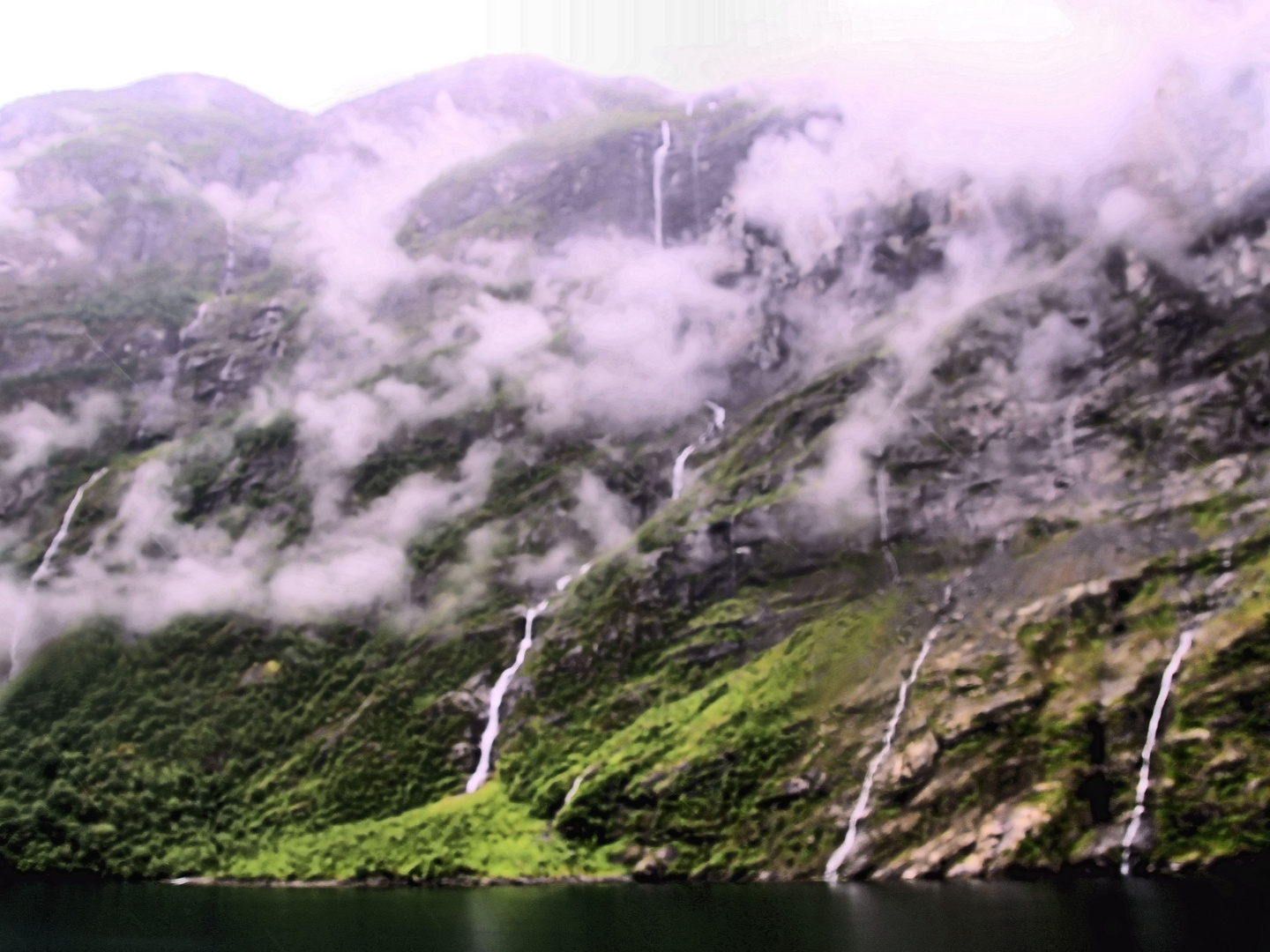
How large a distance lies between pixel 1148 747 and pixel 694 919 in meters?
59.1

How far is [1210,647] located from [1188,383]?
51.5 metres

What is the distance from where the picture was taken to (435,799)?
153625 millimetres

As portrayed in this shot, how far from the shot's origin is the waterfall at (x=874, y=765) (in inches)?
4675

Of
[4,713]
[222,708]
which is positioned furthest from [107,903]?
[4,713]

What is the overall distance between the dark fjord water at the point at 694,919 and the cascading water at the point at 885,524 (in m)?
56.9

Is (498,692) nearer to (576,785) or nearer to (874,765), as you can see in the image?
(576,785)

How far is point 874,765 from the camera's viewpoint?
12625 cm

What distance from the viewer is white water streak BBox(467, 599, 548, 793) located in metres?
156

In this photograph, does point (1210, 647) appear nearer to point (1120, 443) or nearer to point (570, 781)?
point (1120, 443)

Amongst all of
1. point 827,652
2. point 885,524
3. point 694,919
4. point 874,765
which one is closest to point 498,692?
point 827,652

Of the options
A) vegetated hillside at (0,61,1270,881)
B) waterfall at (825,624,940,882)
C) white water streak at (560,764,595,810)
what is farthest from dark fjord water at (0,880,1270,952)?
white water streak at (560,764,595,810)

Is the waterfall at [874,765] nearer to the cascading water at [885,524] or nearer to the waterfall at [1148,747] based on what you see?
the cascading water at [885,524]

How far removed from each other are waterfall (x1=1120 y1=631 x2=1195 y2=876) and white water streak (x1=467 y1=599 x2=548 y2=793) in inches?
3439

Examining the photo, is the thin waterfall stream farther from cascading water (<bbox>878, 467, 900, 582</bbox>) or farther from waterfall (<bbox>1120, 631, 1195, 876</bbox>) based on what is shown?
waterfall (<bbox>1120, 631, 1195, 876</bbox>)
